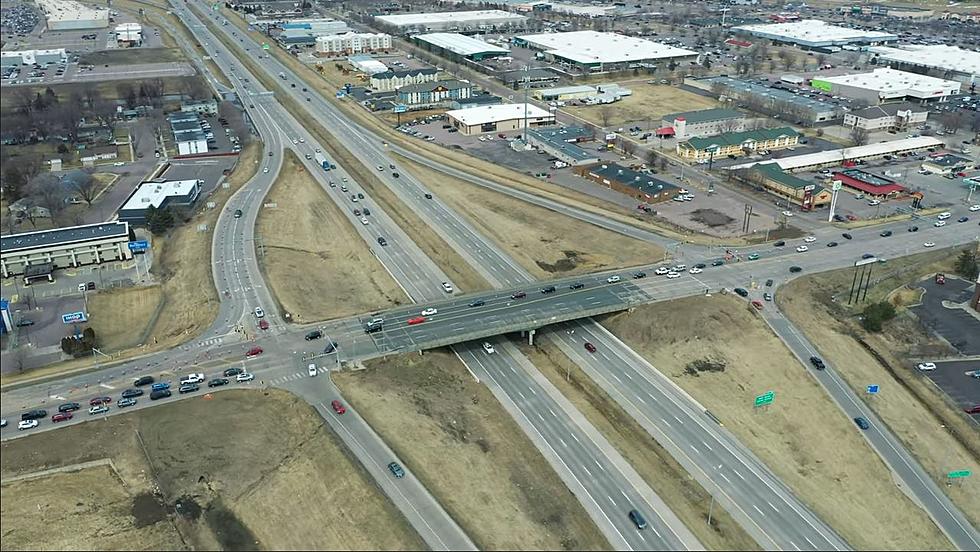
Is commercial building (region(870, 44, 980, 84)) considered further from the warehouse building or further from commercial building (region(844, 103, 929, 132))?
the warehouse building

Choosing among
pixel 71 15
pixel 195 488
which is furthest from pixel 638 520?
pixel 71 15

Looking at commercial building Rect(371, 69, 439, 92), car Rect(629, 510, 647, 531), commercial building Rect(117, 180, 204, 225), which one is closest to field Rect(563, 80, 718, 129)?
commercial building Rect(371, 69, 439, 92)

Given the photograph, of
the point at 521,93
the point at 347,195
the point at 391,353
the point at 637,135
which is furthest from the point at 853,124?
the point at 391,353

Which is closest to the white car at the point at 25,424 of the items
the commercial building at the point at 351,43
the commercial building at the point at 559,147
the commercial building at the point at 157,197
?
the commercial building at the point at 157,197

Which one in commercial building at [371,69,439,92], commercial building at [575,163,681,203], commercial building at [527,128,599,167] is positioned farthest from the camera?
commercial building at [371,69,439,92]

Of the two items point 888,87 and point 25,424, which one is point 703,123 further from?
point 25,424

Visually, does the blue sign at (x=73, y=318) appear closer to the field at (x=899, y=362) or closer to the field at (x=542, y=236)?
the field at (x=542, y=236)
